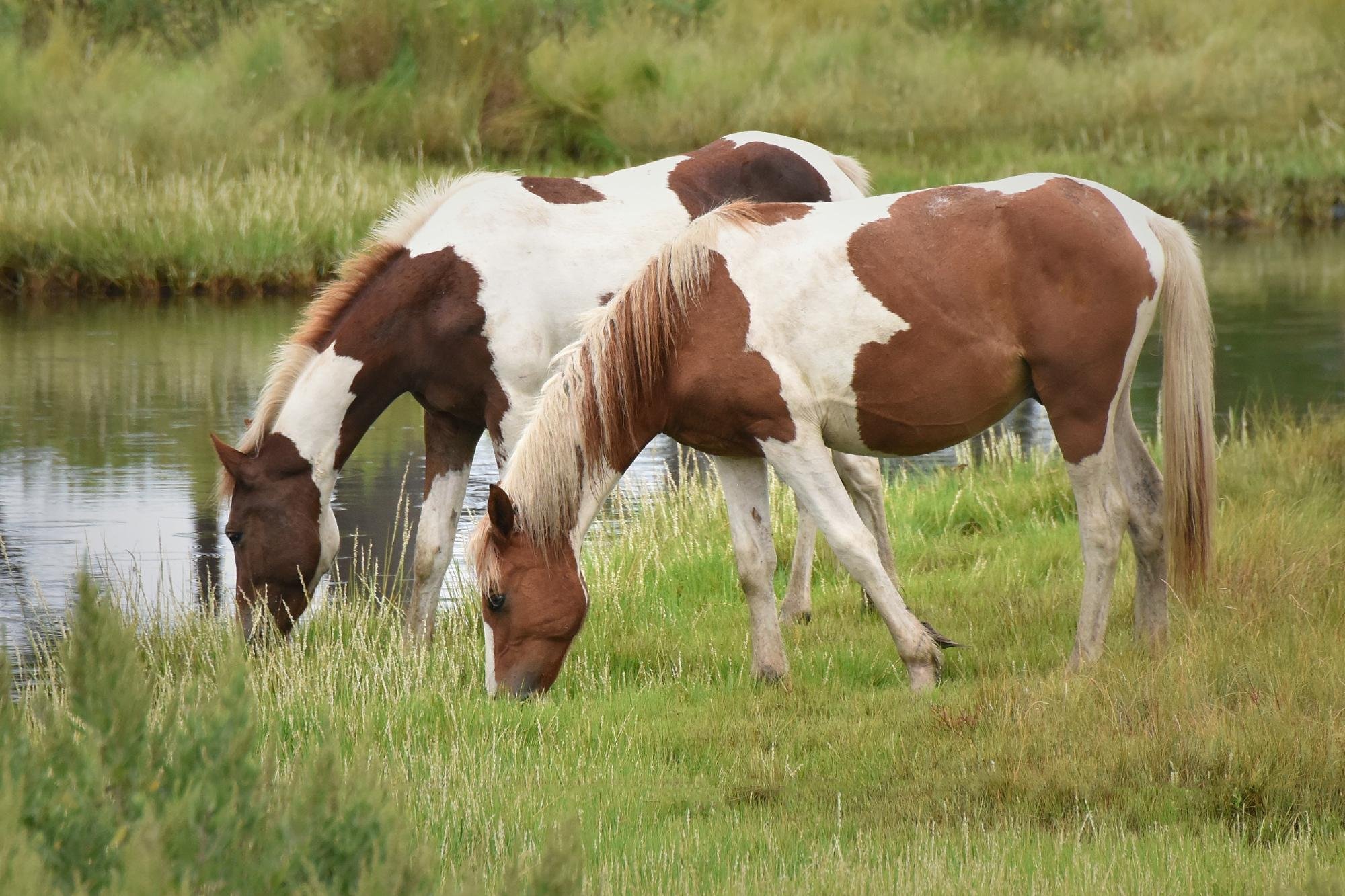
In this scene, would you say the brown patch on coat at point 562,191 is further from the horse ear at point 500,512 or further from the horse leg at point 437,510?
the horse ear at point 500,512

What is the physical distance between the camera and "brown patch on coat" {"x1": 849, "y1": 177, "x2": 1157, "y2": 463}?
18.0ft

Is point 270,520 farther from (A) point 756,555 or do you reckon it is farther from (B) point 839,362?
(B) point 839,362

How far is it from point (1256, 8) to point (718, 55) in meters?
11.3

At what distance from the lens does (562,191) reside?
6.88 m

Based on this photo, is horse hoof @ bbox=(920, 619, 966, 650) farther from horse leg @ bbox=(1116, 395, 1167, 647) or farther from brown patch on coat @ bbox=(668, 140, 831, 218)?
brown patch on coat @ bbox=(668, 140, 831, 218)

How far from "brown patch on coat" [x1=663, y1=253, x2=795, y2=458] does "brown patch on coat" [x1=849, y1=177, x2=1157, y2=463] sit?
1.07 feet

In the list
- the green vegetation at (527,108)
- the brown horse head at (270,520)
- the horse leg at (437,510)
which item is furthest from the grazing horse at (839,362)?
the green vegetation at (527,108)

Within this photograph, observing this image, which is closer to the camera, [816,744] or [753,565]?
[816,744]

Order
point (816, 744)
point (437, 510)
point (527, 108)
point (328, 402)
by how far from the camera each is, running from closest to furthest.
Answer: point (816, 744)
point (328, 402)
point (437, 510)
point (527, 108)

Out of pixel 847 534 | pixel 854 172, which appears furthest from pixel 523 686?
pixel 854 172

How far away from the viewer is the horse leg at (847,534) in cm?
550

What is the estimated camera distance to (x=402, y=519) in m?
9.94

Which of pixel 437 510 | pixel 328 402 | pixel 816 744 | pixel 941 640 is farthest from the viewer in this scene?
pixel 437 510

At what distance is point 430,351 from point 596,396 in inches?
49.1
